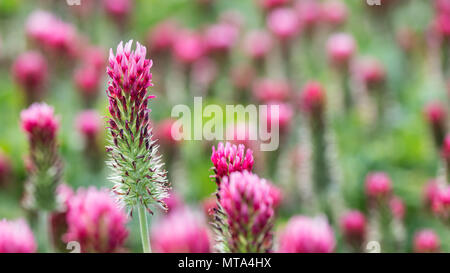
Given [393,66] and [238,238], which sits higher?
[393,66]

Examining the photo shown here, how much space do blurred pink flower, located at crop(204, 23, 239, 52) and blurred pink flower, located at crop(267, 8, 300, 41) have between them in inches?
11.1

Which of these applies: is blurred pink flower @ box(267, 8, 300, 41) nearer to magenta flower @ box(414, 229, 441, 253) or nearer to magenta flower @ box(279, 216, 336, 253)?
magenta flower @ box(414, 229, 441, 253)

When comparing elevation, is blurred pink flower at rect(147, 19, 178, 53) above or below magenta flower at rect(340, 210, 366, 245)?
above

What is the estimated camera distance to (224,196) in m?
0.98

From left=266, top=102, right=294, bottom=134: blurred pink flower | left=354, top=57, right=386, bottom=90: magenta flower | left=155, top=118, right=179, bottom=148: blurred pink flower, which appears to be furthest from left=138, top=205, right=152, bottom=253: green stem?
left=354, top=57, right=386, bottom=90: magenta flower

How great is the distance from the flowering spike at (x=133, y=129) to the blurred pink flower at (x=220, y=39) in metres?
2.58

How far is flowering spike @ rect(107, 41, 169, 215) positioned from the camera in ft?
3.54

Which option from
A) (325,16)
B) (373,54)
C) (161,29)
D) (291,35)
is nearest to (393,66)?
(373,54)

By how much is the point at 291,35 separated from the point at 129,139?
2703mm

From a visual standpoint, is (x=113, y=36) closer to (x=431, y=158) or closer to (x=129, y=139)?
(x=431, y=158)

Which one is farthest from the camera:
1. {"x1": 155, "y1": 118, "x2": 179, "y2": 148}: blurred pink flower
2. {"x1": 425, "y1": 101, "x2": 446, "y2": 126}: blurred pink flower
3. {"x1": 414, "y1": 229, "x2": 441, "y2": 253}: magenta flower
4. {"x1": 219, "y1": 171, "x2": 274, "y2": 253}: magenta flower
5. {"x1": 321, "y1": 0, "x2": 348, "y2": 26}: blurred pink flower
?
{"x1": 321, "y1": 0, "x2": 348, "y2": 26}: blurred pink flower

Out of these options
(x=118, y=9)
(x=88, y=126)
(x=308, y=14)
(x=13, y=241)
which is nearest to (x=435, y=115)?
(x=308, y=14)

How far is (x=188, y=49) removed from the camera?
3.50 m

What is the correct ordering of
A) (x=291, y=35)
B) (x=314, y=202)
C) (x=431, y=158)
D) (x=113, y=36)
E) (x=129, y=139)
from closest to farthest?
(x=129, y=139) < (x=314, y=202) < (x=431, y=158) < (x=291, y=35) < (x=113, y=36)
